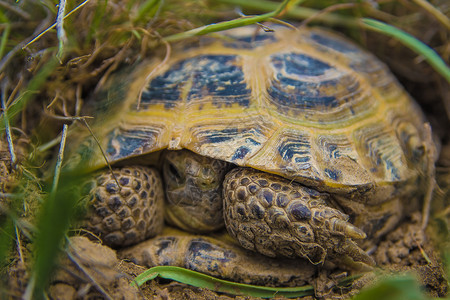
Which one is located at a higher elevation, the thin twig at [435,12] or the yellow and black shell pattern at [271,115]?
the thin twig at [435,12]

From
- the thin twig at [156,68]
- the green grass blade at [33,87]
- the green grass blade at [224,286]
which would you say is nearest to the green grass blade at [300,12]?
Result: the thin twig at [156,68]

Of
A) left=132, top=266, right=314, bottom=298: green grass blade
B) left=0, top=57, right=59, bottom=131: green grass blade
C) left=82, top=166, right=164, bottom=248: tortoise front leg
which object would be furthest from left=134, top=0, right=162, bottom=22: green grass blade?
left=132, top=266, right=314, bottom=298: green grass blade

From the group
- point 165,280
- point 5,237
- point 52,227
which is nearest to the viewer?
point 52,227

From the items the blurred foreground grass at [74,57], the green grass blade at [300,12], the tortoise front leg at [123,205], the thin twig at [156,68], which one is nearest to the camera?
the blurred foreground grass at [74,57]

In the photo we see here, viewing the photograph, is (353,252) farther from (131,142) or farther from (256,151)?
(131,142)

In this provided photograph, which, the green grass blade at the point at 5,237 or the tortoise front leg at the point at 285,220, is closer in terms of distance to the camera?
the green grass blade at the point at 5,237

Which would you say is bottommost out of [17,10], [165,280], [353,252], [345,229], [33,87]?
[165,280]

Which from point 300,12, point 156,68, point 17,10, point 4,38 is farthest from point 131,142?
point 300,12

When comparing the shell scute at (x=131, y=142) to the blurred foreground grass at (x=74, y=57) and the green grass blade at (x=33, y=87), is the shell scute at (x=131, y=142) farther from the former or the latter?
the green grass blade at (x=33, y=87)

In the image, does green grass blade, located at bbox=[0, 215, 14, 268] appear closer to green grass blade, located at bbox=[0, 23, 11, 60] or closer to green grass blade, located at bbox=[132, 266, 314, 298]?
green grass blade, located at bbox=[132, 266, 314, 298]
